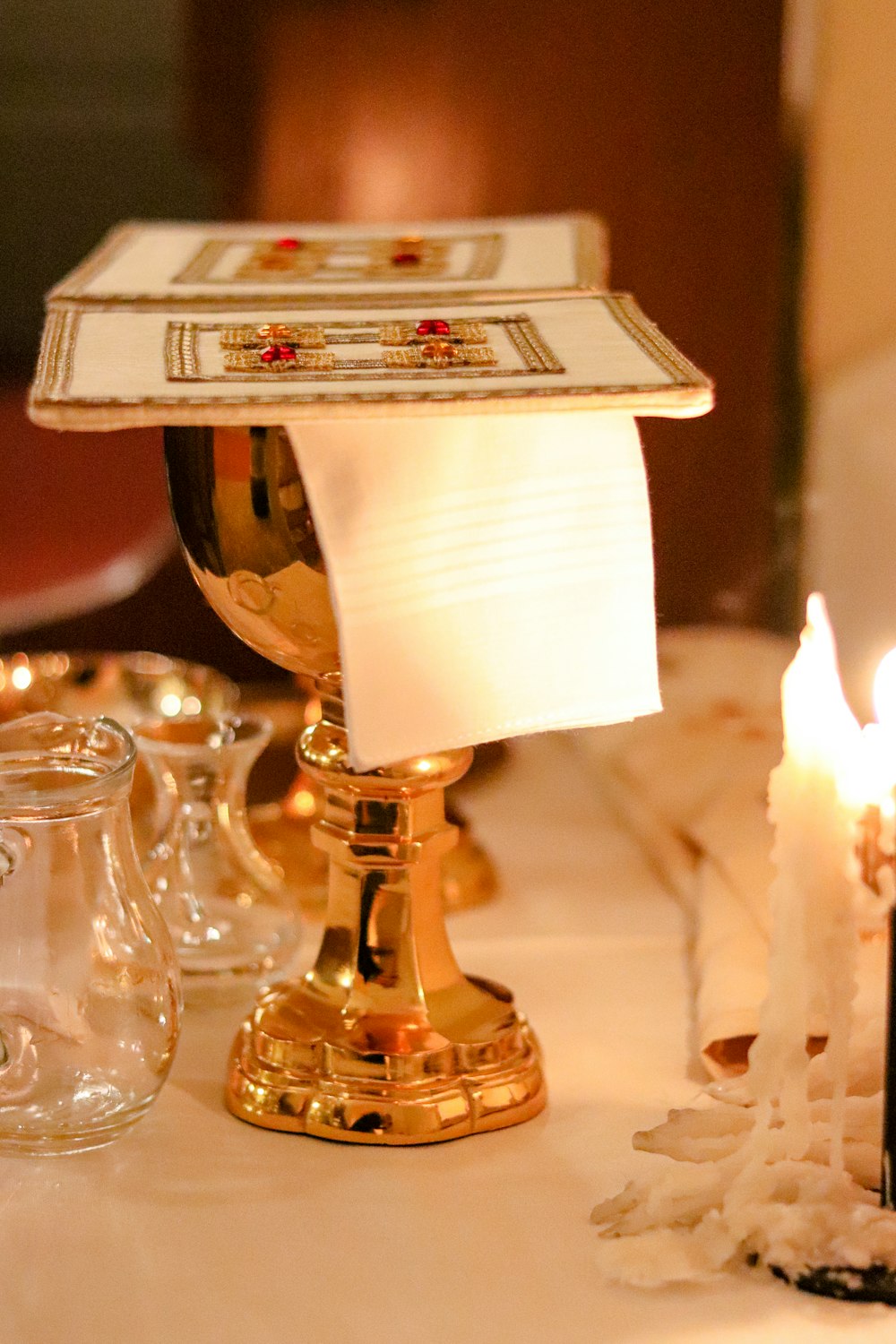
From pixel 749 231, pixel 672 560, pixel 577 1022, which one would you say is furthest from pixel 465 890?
pixel 749 231

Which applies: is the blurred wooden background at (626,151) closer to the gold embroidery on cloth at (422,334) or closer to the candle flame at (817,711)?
the gold embroidery on cloth at (422,334)

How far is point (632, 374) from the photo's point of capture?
18.5 inches

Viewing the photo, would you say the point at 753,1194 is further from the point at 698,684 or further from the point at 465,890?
the point at 698,684

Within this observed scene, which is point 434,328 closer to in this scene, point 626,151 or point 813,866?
point 813,866

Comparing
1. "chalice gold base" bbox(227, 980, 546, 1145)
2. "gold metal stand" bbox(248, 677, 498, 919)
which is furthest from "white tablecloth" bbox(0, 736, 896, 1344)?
"gold metal stand" bbox(248, 677, 498, 919)

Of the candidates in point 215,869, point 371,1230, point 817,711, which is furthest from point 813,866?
point 215,869

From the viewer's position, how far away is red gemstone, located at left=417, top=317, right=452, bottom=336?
521mm

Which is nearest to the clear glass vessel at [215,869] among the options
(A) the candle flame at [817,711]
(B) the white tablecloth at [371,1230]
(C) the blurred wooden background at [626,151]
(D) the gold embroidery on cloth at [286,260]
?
(B) the white tablecloth at [371,1230]

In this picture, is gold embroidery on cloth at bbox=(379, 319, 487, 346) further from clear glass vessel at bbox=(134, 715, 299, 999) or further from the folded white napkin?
clear glass vessel at bbox=(134, 715, 299, 999)

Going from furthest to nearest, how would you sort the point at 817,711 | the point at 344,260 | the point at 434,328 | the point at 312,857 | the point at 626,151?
the point at 626,151
the point at 312,857
the point at 344,260
the point at 434,328
the point at 817,711

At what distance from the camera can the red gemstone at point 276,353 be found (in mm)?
490

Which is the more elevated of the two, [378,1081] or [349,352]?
[349,352]

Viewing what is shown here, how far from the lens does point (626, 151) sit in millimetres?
1099

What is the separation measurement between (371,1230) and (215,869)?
225 mm
